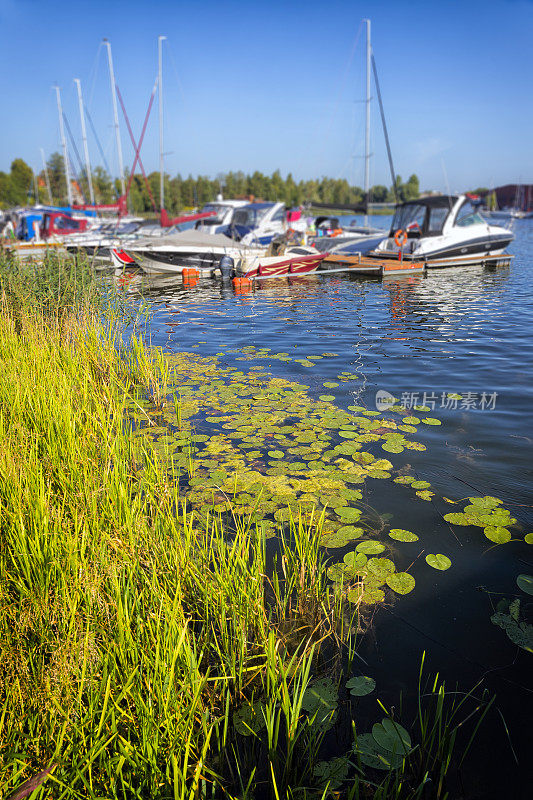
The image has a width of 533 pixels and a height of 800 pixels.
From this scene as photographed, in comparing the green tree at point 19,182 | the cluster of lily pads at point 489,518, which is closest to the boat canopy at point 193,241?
the cluster of lily pads at point 489,518

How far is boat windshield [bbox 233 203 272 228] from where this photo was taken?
21.6 metres

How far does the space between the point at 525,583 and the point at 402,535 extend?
2.54ft

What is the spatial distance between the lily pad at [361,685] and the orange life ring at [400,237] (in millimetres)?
17137

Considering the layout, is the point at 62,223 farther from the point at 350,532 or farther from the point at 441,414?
the point at 350,532

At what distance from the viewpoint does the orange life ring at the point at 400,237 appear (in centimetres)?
1769

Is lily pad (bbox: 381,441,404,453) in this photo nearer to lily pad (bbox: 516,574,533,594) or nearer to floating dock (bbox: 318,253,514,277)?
lily pad (bbox: 516,574,533,594)

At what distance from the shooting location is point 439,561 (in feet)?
10.7

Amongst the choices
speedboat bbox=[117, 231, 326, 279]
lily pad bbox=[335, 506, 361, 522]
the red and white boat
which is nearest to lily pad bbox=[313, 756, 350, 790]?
lily pad bbox=[335, 506, 361, 522]

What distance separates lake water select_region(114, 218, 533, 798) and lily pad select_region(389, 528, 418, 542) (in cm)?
6

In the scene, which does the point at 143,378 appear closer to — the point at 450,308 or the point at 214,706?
the point at 214,706

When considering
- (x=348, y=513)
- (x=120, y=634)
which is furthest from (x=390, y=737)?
(x=348, y=513)

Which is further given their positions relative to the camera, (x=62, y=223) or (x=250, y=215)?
(x=62, y=223)

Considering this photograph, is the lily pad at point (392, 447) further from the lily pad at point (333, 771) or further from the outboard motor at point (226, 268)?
the outboard motor at point (226, 268)

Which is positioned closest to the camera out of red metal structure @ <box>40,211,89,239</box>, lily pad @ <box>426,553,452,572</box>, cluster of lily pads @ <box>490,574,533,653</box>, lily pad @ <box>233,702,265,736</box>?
lily pad @ <box>233,702,265,736</box>
